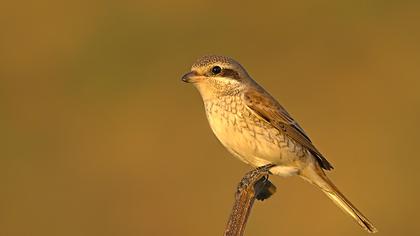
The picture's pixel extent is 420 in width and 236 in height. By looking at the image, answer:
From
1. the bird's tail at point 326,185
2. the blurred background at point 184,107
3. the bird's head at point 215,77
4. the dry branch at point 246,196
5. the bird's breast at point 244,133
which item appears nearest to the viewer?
the dry branch at point 246,196

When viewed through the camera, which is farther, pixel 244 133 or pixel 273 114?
pixel 273 114

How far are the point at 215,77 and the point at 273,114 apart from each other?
0.42 metres

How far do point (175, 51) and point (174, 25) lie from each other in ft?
3.81

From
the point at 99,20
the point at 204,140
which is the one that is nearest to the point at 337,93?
the point at 204,140

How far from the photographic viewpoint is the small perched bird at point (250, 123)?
5.24m

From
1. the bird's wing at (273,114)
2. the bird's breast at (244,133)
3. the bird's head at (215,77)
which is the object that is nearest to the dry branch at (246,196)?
the bird's breast at (244,133)

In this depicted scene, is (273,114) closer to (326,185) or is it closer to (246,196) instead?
(326,185)

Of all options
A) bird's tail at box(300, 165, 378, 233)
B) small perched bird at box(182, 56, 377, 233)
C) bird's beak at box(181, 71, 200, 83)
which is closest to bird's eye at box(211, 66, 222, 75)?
small perched bird at box(182, 56, 377, 233)

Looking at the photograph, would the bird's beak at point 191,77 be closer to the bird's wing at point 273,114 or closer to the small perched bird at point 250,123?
the small perched bird at point 250,123

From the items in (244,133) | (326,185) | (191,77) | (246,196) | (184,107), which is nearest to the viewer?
(246,196)

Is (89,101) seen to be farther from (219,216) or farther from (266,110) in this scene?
(266,110)

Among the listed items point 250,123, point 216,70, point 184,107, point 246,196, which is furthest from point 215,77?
point 184,107

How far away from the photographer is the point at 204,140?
1038cm

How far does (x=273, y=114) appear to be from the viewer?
5.47 meters
